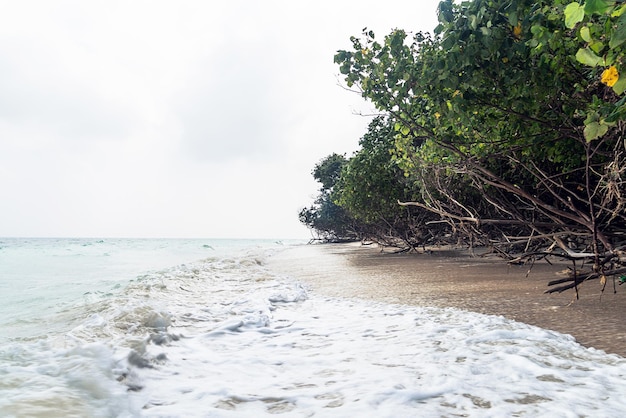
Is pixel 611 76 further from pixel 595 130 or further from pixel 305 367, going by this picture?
pixel 305 367

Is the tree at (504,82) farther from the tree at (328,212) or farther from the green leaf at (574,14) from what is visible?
the tree at (328,212)

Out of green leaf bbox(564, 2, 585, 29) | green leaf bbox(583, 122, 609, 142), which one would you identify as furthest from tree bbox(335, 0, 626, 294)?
green leaf bbox(564, 2, 585, 29)

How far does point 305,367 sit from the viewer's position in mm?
3043

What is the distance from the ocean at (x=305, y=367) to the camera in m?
2.32

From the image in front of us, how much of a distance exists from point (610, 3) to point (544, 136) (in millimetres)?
4729

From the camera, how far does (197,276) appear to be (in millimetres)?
10812

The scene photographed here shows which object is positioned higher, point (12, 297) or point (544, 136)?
point (544, 136)

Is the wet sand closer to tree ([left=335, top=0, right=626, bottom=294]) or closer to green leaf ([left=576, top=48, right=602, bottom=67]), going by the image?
tree ([left=335, top=0, right=626, bottom=294])

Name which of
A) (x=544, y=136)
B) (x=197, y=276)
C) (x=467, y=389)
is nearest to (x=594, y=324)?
(x=467, y=389)

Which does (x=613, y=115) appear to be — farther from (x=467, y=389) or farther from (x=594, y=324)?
(x=594, y=324)

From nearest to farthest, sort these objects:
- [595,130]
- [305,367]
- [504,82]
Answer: [595,130] < [305,367] < [504,82]

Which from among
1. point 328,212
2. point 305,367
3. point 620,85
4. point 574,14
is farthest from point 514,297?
point 328,212

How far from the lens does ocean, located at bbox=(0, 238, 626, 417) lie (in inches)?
91.4

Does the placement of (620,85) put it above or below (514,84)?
below
